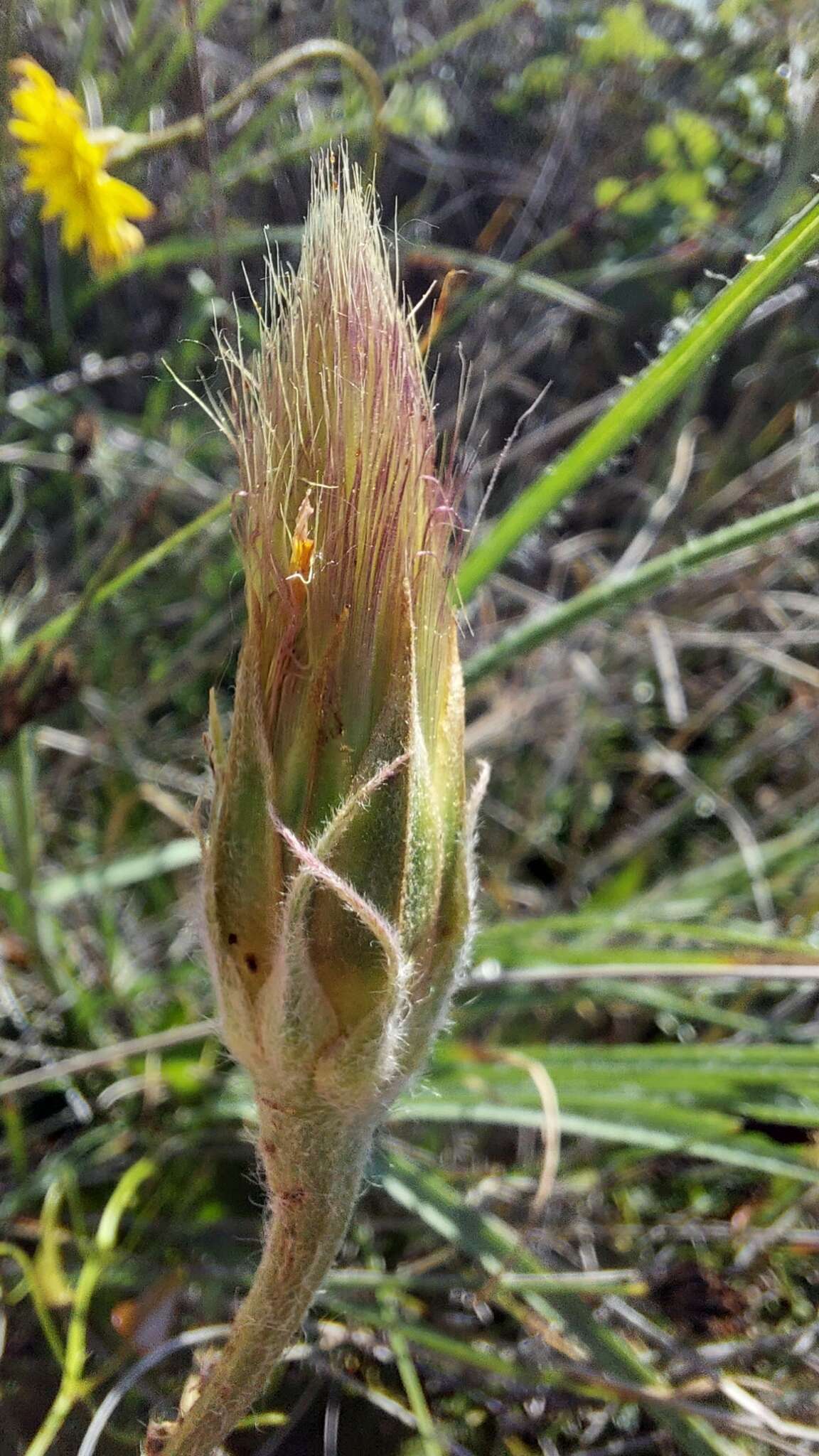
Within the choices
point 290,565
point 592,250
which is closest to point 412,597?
point 290,565

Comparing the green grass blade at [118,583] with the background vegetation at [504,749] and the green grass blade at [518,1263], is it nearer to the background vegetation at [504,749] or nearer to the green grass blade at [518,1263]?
the background vegetation at [504,749]

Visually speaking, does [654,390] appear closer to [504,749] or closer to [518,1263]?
[518,1263]

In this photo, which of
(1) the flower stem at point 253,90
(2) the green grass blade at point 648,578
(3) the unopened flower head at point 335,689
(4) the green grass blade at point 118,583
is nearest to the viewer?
(3) the unopened flower head at point 335,689

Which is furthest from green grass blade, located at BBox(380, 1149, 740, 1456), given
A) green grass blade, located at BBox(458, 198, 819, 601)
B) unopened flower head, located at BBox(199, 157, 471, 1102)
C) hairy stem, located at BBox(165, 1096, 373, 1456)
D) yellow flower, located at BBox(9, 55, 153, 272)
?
yellow flower, located at BBox(9, 55, 153, 272)

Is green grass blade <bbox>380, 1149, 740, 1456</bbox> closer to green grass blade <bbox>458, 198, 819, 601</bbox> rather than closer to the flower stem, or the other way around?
green grass blade <bbox>458, 198, 819, 601</bbox>

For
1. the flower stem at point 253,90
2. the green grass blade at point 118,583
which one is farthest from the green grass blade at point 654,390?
the flower stem at point 253,90

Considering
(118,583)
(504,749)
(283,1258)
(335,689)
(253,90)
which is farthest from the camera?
(504,749)

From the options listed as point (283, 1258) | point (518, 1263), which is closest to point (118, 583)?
point (283, 1258)

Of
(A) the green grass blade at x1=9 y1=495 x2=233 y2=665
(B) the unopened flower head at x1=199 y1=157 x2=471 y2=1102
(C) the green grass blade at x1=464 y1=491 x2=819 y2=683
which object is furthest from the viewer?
(A) the green grass blade at x1=9 y1=495 x2=233 y2=665
